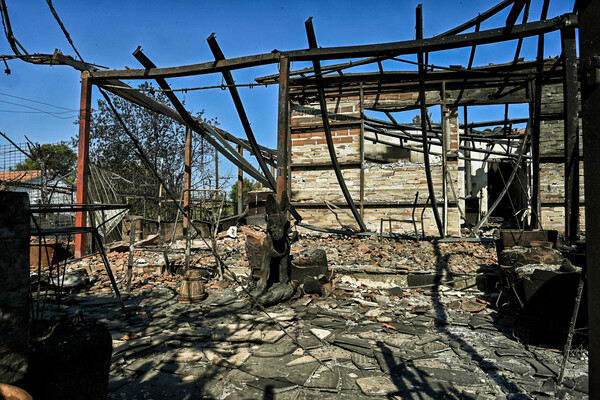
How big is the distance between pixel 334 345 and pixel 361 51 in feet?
14.2

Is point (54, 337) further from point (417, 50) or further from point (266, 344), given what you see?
point (417, 50)

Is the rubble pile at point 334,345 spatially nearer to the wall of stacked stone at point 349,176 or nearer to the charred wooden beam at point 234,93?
the charred wooden beam at point 234,93

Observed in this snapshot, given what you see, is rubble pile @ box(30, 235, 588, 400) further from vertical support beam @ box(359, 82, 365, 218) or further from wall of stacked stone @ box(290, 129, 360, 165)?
wall of stacked stone @ box(290, 129, 360, 165)

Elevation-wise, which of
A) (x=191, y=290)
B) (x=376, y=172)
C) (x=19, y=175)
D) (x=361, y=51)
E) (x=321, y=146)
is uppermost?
(x=361, y=51)

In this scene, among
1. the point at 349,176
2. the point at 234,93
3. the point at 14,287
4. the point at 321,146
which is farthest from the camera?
the point at 321,146

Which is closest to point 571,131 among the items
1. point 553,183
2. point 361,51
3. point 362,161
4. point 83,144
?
point 361,51

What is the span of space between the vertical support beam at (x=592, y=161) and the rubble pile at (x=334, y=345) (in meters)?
2.14

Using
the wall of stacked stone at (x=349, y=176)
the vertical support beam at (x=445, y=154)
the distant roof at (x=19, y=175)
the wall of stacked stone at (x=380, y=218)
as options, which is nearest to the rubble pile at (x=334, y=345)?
the vertical support beam at (x=445, y=154)

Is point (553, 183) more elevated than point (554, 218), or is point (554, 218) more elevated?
point (553, 183)

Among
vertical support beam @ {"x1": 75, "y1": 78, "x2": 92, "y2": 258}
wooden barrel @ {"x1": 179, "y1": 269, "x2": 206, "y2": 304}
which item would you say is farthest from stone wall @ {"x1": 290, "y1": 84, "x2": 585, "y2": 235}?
vertical support beam @ {"x1": 75, "y1": 78, "x2": 92, "y2": 258}

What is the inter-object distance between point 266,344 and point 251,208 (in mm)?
11482

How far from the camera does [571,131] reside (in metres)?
4.67

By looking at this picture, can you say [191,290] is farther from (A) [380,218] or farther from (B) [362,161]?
(B) [362,161]

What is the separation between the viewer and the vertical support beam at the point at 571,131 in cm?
465
